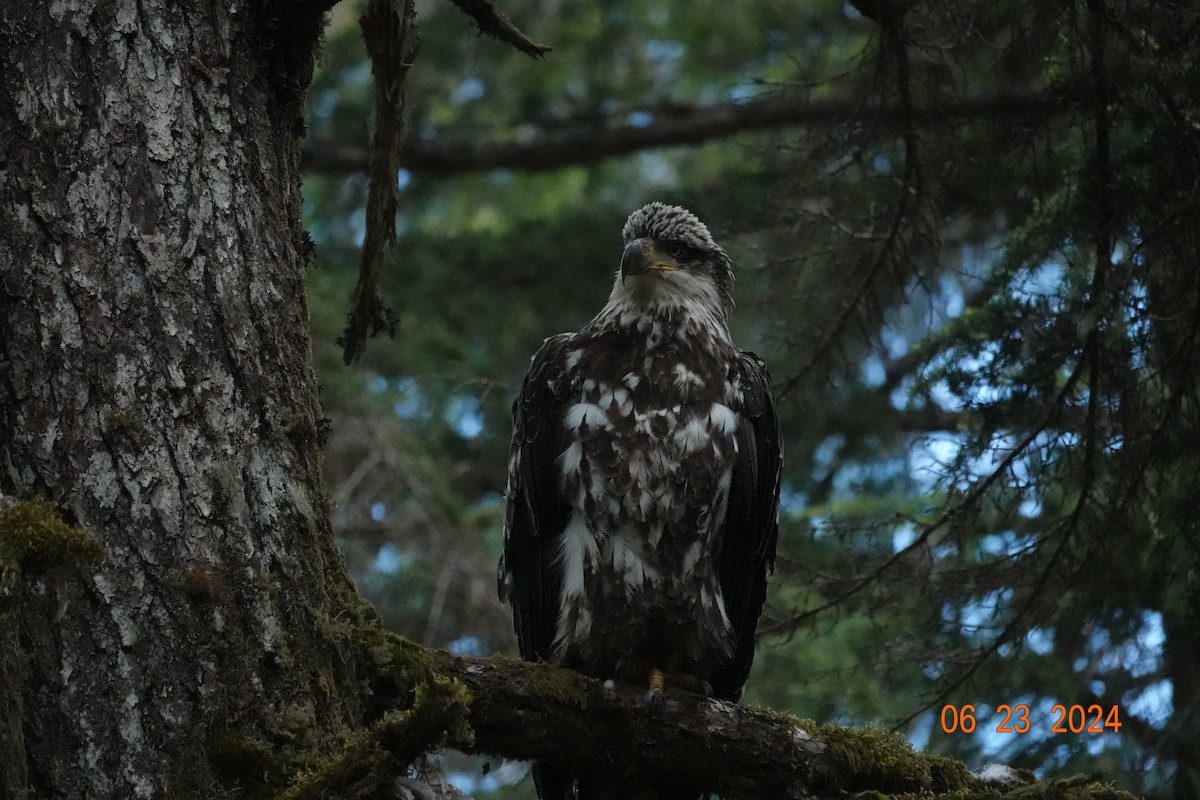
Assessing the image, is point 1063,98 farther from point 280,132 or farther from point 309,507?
point 309,507

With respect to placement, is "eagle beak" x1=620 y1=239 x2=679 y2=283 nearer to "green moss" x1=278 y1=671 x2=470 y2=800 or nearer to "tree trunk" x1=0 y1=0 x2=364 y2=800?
"tree trunk" x1=0 y1=0 x2=364 y2=800

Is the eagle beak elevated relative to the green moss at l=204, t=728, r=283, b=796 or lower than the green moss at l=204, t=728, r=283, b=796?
elevated

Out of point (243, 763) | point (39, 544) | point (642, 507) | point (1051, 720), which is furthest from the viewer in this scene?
point (1051, 720)

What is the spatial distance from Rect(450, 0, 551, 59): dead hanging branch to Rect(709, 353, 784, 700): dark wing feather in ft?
4.78

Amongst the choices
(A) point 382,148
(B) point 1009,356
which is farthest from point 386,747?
(B) point 1009,356

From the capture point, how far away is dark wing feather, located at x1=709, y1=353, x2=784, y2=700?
4.86m

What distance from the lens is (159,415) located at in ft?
10.6

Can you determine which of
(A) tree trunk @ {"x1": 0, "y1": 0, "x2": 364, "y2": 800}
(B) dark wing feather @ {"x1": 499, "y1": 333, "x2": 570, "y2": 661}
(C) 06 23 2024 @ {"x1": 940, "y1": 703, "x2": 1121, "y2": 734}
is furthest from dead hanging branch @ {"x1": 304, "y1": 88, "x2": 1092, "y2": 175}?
(A) tree trunk @ {"x1": 0, "y1": 0, "x2": 364, "y2": 800}

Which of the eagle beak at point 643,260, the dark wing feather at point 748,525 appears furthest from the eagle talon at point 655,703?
the eagle beak at point 643,260

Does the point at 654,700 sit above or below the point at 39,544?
above

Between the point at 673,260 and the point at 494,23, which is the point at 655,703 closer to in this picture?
the point at 673,260

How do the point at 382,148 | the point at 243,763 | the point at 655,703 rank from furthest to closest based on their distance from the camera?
the point at 382,148 < the point at 655,703 < the point at 243,763

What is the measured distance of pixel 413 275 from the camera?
36.4 ft

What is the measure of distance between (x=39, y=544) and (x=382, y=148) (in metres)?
2.43
